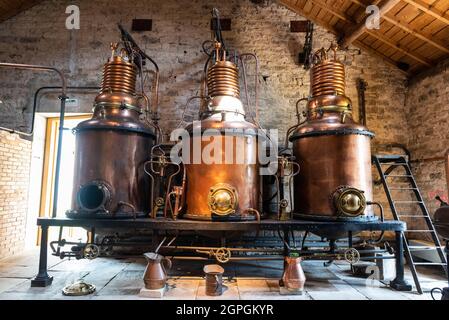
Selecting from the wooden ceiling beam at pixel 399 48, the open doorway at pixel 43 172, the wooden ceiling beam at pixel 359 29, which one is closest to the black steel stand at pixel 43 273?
the open doorway at pixel 43 172

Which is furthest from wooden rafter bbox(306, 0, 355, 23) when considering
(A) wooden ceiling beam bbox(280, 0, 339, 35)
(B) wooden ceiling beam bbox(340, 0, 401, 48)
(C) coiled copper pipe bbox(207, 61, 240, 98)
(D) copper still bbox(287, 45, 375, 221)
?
(C) coiled copper pipe bbox(207, 61, 240, 98)

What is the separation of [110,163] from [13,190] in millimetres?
2583

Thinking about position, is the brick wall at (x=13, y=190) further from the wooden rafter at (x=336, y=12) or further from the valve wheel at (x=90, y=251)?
the wooden rafter at (x=336, y=12)

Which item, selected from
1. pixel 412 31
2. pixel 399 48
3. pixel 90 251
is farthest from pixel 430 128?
pixel 90 251

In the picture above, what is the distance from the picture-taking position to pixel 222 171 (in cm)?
376

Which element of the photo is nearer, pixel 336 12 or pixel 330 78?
pixel 330 78

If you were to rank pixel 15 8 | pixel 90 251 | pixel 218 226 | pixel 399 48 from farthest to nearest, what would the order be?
pixel 15 8 → pixel 399 48 → pixel 90 251 → pixel 218 226

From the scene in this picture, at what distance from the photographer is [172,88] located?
5898 millimetres

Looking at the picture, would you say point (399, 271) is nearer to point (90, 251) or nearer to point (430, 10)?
point (430, 10)

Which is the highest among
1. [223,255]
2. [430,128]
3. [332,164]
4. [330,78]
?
[330,78]

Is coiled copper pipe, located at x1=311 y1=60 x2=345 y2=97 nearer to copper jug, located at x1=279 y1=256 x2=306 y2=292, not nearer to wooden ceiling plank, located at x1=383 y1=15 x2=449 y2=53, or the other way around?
wooden ceiling plank, located at x1=383 y1=15 x2=449 y2=53

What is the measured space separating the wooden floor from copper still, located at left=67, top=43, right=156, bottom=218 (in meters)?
0.89

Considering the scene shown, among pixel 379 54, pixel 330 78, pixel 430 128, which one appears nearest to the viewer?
pixel 330 78
